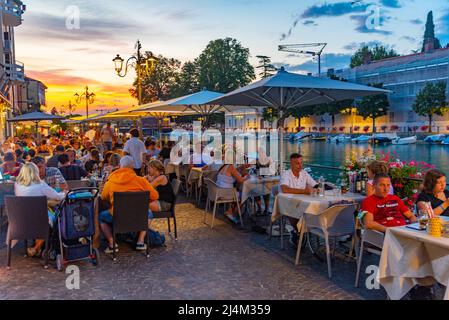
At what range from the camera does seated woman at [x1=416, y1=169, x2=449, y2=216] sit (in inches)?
178

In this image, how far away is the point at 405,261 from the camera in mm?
3842

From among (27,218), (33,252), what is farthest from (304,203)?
(33,252)

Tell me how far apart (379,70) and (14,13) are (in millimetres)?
49911

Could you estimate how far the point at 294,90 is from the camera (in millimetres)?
7008

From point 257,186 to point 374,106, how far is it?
5531cm

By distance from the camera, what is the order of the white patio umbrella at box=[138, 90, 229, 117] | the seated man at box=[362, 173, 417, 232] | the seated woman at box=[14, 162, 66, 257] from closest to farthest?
the seated man at box=[362, 173, 417, 232]
the seated woman at box=[14, 162, 66, 257]
the white patio umbrella at box=[138, 90, 229, 117]

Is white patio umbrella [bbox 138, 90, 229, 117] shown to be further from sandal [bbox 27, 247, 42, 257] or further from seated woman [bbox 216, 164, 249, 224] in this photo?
sandal [bbox 27, 247, 42, 257]

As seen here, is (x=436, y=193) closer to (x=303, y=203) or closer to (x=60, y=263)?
(x=303, y=203)

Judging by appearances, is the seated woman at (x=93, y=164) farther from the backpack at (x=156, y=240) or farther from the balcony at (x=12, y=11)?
the balcony at (x=12, y=11)

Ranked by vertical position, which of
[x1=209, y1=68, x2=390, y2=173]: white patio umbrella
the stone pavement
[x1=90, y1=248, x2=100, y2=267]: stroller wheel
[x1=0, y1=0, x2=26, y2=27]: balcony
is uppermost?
[x1=0, y1=0, x2=26, y2=27]: balcony

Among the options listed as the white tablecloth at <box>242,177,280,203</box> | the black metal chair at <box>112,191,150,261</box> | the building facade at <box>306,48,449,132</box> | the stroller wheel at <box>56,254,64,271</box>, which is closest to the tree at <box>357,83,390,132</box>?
the building facade at <box>306,48,449,132</box>

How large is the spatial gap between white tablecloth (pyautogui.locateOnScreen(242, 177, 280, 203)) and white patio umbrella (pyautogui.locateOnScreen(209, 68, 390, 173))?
0.31m

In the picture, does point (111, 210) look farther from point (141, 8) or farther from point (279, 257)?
point (141, 8)
